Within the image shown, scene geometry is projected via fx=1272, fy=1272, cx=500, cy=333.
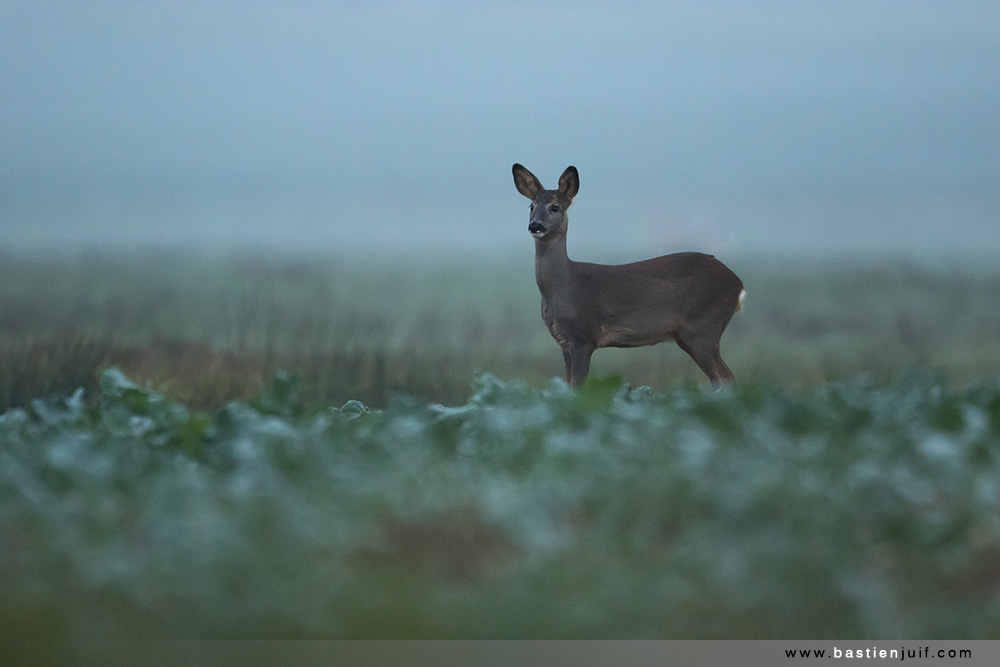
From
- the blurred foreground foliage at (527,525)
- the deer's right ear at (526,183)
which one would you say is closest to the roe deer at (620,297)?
the deer's right ear at (526,183)

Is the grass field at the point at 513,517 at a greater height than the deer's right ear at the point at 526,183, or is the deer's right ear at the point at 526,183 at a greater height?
the deer's right ear at the point at 526,183

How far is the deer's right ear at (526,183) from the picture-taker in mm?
7722

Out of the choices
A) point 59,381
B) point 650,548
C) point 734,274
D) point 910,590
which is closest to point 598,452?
point 650,548

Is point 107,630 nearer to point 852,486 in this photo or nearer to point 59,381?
point 852,486

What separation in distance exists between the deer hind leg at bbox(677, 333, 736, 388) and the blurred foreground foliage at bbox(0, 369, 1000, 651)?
7.58ft

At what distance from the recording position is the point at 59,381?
8.38 metres

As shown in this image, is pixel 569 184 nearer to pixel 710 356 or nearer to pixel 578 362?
pixel 578 362

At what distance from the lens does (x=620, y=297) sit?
25.4 ft

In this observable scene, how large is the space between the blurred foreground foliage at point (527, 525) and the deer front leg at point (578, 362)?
1993 mm

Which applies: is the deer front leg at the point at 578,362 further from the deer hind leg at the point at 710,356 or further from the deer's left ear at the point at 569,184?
the deer's left ear at the point at 569,184

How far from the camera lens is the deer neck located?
780 cm

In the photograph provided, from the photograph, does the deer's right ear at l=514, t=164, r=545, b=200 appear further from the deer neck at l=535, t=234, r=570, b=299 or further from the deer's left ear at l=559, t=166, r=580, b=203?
the deer neck at l=535, t=234, r=570, b=299

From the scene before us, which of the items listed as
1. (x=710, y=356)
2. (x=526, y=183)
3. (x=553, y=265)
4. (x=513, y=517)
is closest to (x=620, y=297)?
(x=553, y=265)

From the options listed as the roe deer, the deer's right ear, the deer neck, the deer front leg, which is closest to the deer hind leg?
the roe deer
